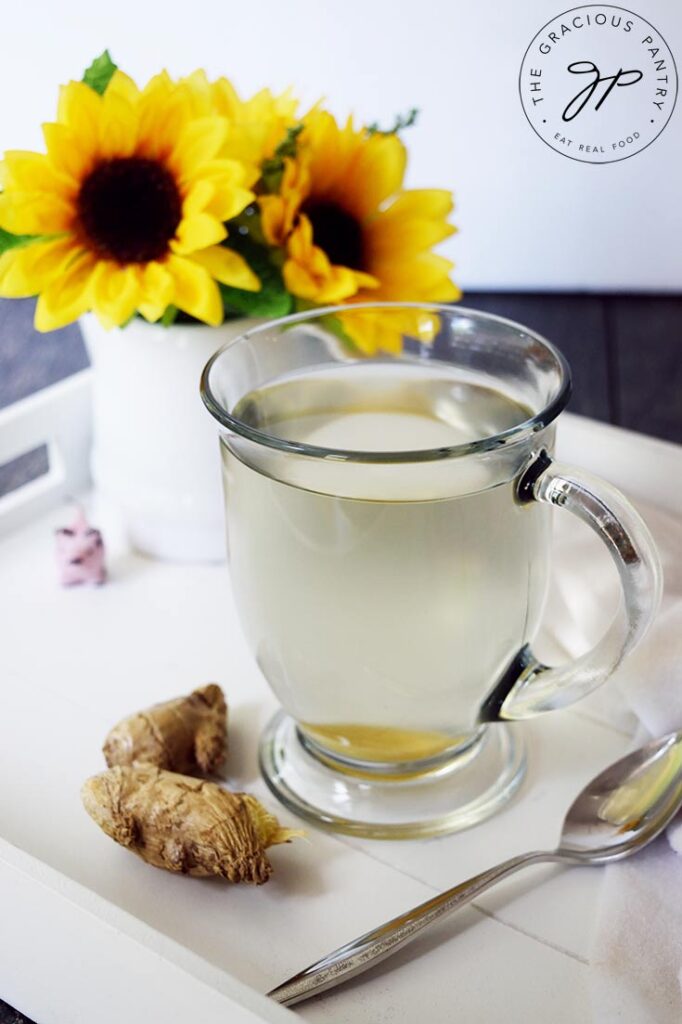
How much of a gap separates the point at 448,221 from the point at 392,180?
3cm

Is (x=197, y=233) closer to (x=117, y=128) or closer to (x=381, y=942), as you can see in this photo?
(x=117, y=128)

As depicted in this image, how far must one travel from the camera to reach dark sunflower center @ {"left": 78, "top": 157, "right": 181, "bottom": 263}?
18.5 inches

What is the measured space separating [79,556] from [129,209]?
0.50 feet

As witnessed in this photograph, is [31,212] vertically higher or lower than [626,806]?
higher

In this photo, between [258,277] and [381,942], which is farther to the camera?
[258,277]

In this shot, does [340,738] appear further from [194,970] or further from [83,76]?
[83,76]

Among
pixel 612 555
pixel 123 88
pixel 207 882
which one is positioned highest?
pixel 123 88

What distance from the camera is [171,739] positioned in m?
0.41

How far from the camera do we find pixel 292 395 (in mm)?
424

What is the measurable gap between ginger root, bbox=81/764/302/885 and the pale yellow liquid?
0.14 feet

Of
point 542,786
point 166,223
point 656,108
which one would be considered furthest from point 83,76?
point 542,786

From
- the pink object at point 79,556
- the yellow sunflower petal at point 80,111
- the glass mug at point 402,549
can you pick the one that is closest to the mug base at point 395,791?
the glass mug at point 402,549

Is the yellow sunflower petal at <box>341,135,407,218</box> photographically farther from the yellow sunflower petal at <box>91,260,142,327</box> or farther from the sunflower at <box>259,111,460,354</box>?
the yellow sunflower petal at <box>91,260,142,327</box>

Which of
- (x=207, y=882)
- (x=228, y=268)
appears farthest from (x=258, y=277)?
(x=207, y=882)
